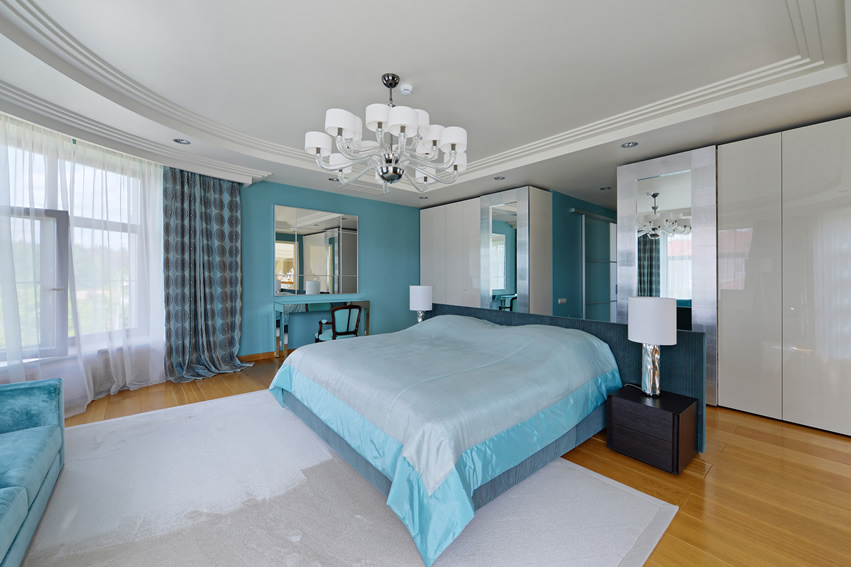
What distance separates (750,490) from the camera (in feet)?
6.86

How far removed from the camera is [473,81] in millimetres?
2666

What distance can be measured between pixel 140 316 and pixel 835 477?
20.4 feet

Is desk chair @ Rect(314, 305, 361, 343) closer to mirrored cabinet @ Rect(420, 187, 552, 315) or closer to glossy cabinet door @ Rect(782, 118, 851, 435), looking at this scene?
mirrored cabinet @ Rect(420, 187, 552, 315)

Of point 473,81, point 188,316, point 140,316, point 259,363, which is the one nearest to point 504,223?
point 473,81

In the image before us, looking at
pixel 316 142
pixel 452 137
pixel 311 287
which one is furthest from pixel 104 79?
pixel 311 287

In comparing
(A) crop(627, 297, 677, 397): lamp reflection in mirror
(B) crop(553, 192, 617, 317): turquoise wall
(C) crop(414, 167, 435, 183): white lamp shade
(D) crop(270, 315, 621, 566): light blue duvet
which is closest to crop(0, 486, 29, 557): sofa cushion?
(D) crop(270, 315, 621, 566): light blue duvet

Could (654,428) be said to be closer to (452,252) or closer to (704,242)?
(704,242)

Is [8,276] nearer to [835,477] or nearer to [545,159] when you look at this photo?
[545,159]

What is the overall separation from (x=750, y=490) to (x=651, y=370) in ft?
2.67

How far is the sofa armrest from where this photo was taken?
78.6 inches

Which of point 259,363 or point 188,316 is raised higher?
point 188,316

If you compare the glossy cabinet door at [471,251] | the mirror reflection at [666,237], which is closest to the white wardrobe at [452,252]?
the glossy cabinet door at [471,251]

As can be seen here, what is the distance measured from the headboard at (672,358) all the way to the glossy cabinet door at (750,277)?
1167 mm

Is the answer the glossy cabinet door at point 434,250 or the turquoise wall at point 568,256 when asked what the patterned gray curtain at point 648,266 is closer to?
the turquoise wall at point 568,256
